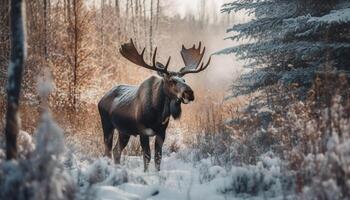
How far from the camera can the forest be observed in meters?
3.96

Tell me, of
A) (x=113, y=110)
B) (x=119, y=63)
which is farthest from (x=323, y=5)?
(x=119, y=63)

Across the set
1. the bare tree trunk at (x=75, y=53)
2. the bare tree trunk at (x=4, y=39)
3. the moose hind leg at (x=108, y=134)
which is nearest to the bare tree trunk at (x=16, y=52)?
the moose hind leg at (x=108, y=134)

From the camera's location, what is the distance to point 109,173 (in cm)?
564

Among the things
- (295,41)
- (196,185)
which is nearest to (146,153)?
(196,185)

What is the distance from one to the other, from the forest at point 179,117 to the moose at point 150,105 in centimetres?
2

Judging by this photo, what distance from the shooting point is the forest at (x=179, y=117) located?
396 cm

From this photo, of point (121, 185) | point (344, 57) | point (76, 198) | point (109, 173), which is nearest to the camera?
point (76, 198)

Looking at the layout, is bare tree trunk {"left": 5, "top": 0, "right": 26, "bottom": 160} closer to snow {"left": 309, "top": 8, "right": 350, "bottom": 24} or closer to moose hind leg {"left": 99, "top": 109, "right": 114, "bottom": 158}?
snow {"left": 309, "top": 8, "right": 350, "bottom": 24}

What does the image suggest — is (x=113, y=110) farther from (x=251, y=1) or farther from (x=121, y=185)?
(x=121, y=185)

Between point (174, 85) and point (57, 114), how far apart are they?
16.4 feet

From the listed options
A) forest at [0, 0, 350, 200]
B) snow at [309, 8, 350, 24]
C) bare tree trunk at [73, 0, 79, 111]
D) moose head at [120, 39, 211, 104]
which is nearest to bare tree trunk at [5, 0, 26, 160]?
forest at [0, 0, 350, 200]

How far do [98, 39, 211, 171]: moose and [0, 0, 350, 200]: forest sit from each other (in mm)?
18

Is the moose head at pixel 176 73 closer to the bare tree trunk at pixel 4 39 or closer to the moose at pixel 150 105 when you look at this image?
the moose at pixel 150 105

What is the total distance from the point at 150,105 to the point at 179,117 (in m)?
0.46
